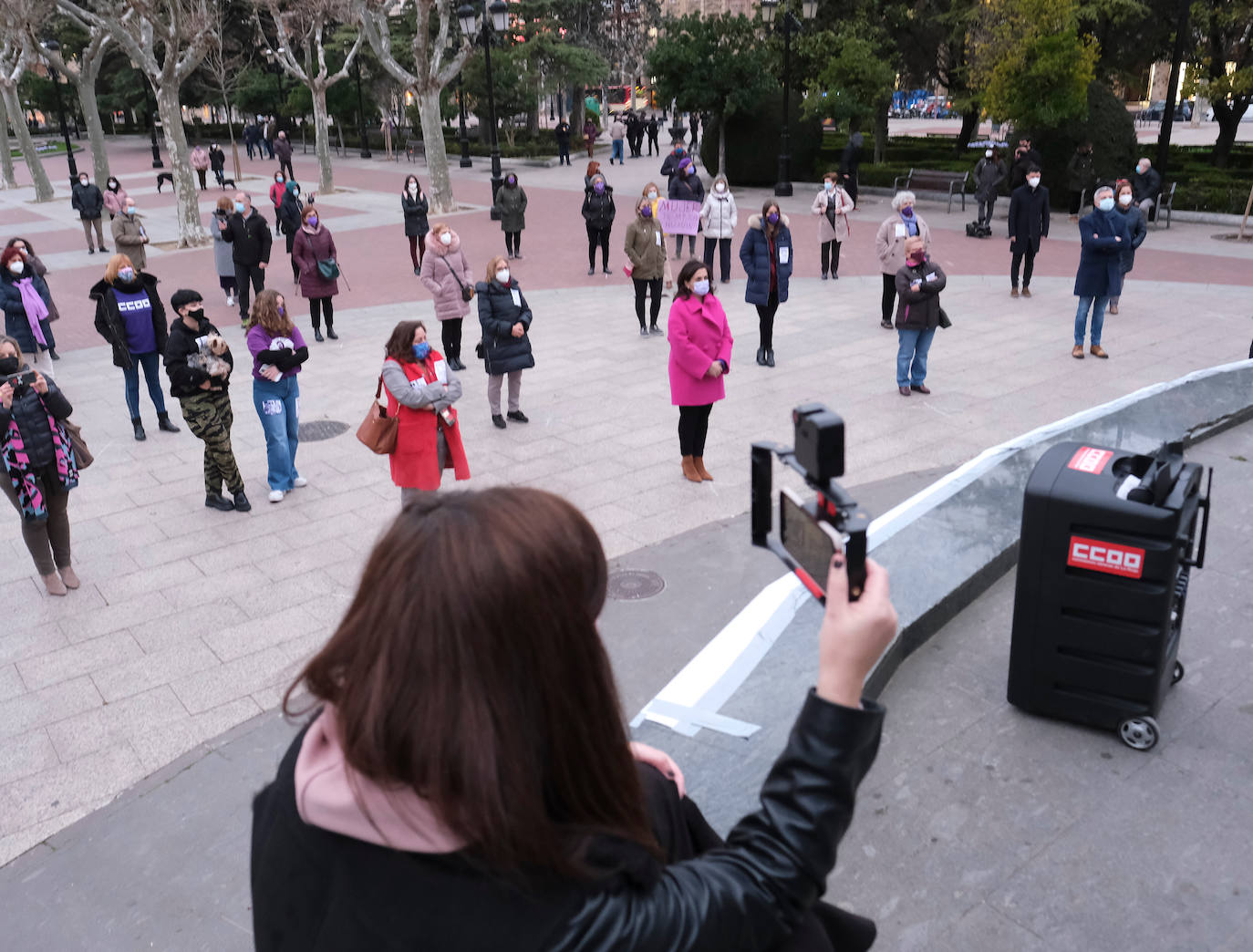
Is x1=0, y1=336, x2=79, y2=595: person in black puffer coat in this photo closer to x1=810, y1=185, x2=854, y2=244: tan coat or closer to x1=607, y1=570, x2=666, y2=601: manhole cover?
x1=607, y1=570, x2=666, y2=601: manhole cover

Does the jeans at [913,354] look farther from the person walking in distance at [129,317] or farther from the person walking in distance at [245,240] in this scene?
the person walking in distance at [245,240]

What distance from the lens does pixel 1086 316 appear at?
39.8ft

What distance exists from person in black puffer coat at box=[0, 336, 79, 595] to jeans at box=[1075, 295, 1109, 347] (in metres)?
10.2

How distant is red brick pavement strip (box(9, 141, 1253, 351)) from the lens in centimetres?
1698

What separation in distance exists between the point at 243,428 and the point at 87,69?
24317mm

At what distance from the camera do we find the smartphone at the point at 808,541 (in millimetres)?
1734

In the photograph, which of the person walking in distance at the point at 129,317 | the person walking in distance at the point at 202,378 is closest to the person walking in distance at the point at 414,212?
the person walking in distance at the point at 129,317

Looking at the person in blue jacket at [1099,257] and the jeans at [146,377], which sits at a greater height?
the person in blue jacket at [1099,257]

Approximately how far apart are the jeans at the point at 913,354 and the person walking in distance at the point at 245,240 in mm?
→ 8742

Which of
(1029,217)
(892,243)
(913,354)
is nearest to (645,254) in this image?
(892,243)

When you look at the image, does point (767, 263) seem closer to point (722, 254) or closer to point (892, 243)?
point (892, 243)

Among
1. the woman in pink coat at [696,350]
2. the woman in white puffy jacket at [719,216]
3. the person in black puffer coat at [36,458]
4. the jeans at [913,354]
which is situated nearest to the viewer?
the person in black puffer coat at [36,458]

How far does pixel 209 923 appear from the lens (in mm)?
4191

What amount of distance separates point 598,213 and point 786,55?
11130 millimetres
